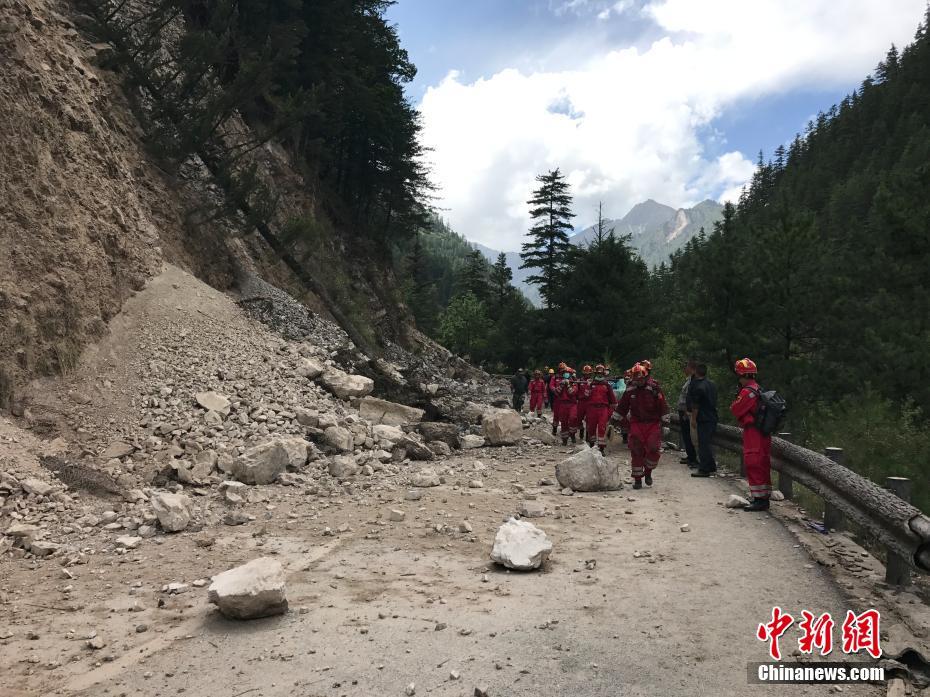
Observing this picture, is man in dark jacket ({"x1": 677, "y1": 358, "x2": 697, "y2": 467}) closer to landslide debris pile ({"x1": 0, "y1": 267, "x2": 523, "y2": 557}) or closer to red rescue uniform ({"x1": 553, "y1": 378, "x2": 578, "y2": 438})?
red rescue uniform ({"x1": 553, "y1": 378, "x2": 578, "y2": 438})

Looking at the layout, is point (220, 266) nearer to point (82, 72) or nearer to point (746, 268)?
point (82, 72)

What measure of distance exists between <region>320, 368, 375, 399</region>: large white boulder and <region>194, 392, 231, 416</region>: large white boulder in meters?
3.01

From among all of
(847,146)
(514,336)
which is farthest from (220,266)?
(847,146)

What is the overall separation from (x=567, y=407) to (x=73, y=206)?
11756 millimetres

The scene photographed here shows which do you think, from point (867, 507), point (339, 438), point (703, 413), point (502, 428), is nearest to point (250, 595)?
point (867, 507)

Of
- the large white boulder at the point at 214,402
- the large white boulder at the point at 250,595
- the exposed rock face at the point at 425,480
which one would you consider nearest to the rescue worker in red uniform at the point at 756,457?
the exposed rock face at the point at 425,480

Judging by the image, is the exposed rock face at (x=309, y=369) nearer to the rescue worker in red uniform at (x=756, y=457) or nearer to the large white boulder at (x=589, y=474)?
the large white boulder at (x=589, y=474)

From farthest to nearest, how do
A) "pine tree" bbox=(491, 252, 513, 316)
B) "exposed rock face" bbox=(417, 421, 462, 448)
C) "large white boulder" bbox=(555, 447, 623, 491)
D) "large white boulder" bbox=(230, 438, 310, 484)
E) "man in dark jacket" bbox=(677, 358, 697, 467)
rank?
"pine tree" bbox=(491, 252, 513, 316) < "exposed rock face" bbox=(417, 421, 462, 448) < "man in dark jacket" bbox=(677, 358, 697, 467) < "large white boulder" bbox=(555, 447, 623, 491) < "large white boulder" bbox=(230, 438, 310, 484)

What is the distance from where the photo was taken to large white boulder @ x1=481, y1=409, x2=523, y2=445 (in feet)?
44.9

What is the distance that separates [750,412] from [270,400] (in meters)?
8.26

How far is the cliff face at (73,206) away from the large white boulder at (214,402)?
2.02 meters

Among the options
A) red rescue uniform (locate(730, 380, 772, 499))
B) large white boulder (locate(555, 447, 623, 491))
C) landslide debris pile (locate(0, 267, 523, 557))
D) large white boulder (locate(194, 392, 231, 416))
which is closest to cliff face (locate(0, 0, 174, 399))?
landslide debris pile (locate(0, 267, 523, 557))

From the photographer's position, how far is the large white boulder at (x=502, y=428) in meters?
13.7

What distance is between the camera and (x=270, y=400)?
1104cm
